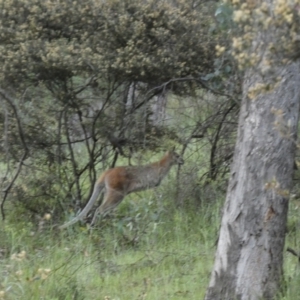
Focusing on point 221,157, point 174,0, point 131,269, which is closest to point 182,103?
point 221,157

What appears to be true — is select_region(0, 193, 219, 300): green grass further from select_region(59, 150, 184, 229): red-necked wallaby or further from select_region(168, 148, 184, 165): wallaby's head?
select_region(168, 148, 184, 165): wallaby's head

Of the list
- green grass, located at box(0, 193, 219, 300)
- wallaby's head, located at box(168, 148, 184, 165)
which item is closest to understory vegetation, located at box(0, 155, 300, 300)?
green grass, located at box(0, 193, 219, 300)

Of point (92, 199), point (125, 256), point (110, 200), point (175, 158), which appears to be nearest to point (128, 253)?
point (125, 256)

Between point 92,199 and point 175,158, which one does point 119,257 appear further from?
point 175,158

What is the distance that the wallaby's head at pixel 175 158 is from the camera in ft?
38.3

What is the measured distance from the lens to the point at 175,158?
11.8 meters

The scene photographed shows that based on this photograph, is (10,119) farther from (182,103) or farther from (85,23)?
(182,103)

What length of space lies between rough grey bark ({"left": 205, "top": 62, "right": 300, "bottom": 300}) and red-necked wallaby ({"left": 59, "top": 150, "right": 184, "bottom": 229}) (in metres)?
4.08

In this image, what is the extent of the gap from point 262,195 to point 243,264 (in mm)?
598

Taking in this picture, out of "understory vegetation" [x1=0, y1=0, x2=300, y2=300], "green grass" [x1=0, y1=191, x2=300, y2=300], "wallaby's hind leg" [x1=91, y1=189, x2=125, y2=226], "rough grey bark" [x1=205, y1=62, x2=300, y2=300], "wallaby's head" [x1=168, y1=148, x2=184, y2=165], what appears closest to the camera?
"rough grey bark" [x1=205, y1=62, x2=300, y2=300]

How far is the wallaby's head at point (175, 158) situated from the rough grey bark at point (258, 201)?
196 inches

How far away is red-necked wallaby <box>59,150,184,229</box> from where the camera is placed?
11008 millimetres

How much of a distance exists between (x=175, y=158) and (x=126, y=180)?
939 mm

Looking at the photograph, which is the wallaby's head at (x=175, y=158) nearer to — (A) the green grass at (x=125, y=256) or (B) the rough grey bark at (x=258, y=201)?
(A) the green grass at (x=125, y=256)
